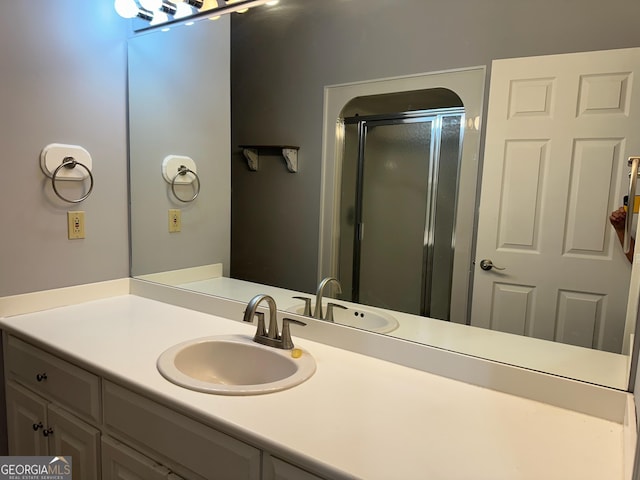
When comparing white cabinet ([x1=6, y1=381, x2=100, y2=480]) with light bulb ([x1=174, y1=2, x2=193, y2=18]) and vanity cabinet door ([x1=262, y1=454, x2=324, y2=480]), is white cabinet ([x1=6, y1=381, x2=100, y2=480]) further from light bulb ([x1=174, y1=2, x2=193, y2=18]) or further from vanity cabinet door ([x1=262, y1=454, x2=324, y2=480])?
light bulb ([x1=174, y1=2, x2=193, y2=18])

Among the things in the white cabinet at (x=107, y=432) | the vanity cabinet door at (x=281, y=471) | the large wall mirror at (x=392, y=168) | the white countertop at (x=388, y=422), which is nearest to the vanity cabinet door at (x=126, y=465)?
the white cabinet at (x=107, y=432)

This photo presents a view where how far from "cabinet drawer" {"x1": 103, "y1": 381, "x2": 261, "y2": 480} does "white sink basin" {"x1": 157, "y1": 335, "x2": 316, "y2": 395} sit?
0.37ft

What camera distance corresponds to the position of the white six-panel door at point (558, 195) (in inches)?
42.3

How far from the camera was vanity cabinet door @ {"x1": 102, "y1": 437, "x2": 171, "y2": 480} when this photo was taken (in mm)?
1077

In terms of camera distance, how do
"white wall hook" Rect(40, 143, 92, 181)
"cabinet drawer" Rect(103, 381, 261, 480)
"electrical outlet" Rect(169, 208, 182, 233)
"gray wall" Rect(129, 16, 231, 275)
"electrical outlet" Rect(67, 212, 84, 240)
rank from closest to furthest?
"cabinet drawer" Rect(103, 381, 261, 480) < "white wall hook" Rect(40, 143, 92, 181) < "electrical outlet" Rect(67, 212, 84, 240) < "gray wall" Rect(129, 16, 231, 275) < "electrical outlet" Rect(169, 208, 182, 233)

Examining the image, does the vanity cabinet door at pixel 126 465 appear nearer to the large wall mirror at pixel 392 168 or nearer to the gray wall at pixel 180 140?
the large wall mirror at pixel 392 168

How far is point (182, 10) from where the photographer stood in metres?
1.75

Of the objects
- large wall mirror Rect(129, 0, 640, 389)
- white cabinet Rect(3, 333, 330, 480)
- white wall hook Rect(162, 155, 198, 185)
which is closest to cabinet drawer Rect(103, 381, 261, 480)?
white cabinet Rect(3, 333, 330, 480)

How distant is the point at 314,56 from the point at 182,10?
64cm

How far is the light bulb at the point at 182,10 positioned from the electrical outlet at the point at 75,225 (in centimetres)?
91

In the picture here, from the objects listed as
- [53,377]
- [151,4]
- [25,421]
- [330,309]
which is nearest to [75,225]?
[53,377]

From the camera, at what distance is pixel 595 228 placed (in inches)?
43.7

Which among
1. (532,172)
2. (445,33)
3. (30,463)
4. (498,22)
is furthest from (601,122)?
A: (30,463)

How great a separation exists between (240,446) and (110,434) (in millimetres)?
520
